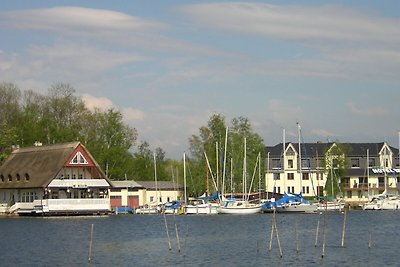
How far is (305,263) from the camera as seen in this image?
147ft

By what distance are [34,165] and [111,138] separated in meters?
23.3

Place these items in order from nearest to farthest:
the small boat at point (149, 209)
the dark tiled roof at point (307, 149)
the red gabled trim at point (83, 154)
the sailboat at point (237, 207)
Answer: the red gabled trim at point (83, 154) → the sailboat at point (237, 207) → the small boat at point (149, 209) → the dark tiled roof at point (307, 149)

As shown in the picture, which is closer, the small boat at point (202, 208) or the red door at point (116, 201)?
the small boat at point (202, 208)

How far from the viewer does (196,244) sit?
59.0 meters

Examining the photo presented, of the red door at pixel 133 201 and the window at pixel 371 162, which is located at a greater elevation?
the window at pixel 371 162

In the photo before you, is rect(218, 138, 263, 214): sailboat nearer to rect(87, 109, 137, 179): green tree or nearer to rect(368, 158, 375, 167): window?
rect(87, 109, 137, 179): green tree

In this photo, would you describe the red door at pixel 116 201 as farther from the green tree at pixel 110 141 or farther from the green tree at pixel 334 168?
the green tree at pixel 334 168

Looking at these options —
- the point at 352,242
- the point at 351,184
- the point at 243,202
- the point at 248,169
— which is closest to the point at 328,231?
the point at 352,242

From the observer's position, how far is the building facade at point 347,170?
14125 cm

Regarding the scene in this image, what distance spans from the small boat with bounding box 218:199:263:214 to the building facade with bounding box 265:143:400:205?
34.0 meters

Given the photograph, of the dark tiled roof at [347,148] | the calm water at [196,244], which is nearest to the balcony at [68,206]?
the calm water at [196,244]

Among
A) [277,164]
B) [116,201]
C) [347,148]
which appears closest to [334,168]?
[347,148]

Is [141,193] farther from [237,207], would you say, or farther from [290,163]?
[290,163]

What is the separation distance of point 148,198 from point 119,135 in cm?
1045
